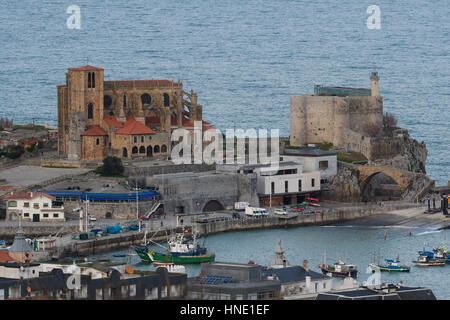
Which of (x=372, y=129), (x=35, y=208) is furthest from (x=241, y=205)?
(x=372, y=129)

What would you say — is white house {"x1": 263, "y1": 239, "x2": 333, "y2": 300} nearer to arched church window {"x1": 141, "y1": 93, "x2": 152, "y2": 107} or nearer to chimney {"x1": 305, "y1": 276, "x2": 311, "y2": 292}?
chimney {"x1": 305, "y1": 276, "x2": 311, "y2": 292}

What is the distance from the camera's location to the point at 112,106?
13650 cm

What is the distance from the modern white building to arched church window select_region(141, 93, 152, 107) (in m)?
12.0

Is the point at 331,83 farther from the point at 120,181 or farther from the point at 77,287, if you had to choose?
the point at 77,287

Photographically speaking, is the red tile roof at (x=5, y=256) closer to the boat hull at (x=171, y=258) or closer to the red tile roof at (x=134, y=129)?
the boat hull at (x=171, y=258)

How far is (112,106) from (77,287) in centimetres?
6113

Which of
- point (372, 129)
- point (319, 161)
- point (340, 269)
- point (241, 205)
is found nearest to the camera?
point (340, 269)

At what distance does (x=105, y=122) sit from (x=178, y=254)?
1091 inches

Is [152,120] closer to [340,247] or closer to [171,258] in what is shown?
[340,247]

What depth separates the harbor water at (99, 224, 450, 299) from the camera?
104 meters

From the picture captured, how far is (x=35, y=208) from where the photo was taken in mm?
120500

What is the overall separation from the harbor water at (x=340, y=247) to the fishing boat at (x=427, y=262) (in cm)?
42

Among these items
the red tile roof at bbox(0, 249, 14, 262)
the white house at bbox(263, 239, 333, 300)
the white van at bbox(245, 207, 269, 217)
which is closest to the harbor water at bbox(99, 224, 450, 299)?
the white van at bbox(245, 207, 269, 217)
